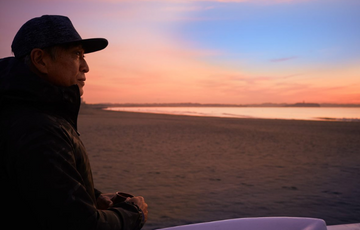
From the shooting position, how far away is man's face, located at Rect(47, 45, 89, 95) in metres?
1.32

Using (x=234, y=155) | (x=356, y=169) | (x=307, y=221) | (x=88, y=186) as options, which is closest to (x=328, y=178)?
(x=356, y=169)

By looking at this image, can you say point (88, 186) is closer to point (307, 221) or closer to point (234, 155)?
point (307, 221)

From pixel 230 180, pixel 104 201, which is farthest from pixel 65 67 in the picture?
pixel 230 180

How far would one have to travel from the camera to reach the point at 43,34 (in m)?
1.26

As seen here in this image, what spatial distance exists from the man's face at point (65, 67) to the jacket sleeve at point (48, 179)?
34cm

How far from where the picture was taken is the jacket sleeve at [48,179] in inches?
39.4

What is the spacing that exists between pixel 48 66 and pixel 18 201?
594 mm

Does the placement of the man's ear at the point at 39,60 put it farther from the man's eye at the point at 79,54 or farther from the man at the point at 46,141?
the man's eye at the point at 79,54

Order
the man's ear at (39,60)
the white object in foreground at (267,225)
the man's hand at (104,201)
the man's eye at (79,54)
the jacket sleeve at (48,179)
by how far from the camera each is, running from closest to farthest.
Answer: the jacket sleeve at (48,179), the man's ear at (39,60), the man's eye at (79,54), the man's hand at (104,201), the white object in foreground at (267,225)

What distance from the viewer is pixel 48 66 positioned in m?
1.30

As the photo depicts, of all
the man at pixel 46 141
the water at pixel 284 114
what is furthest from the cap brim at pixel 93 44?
the water at pixel 284 114

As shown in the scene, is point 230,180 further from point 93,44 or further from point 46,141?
point 46,141

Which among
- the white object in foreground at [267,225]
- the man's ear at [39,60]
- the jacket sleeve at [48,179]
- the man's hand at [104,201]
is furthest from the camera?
the white object in foreground at [267,225]

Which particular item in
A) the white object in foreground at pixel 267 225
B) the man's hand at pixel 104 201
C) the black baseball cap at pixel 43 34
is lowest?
the white object in foreground at pixel 267 225
